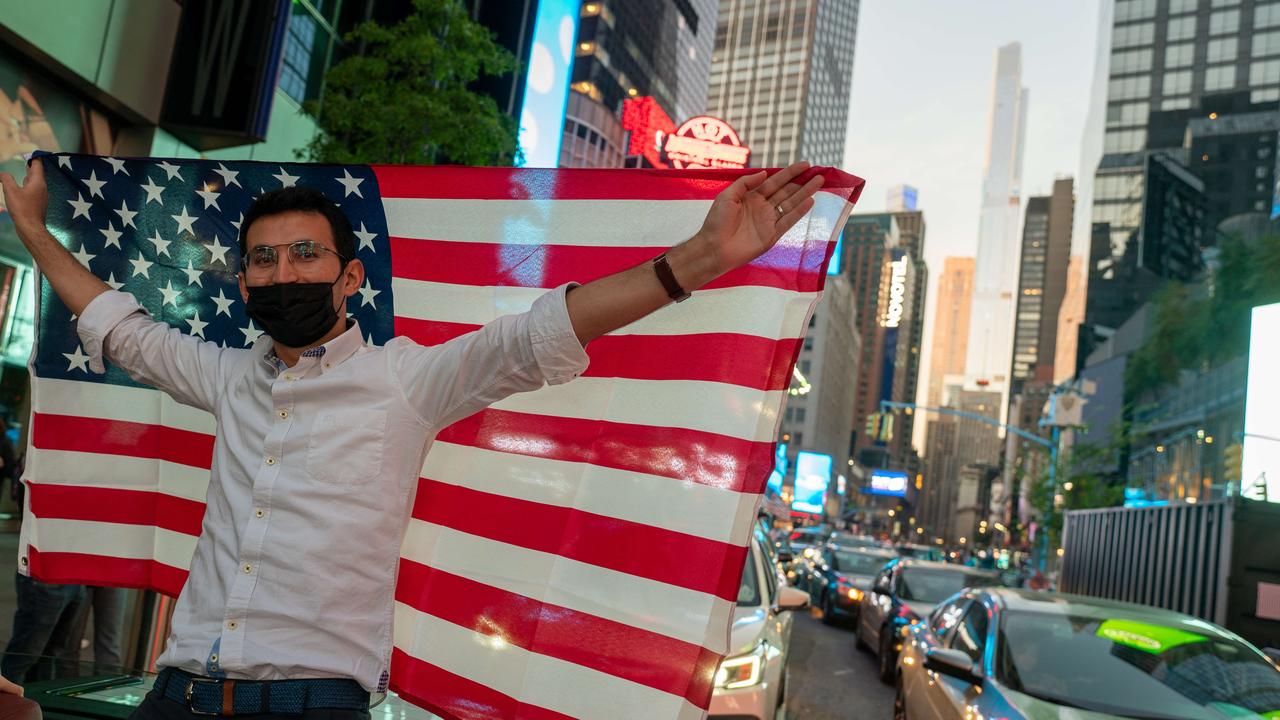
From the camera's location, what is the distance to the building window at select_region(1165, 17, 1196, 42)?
→ 10025 centimetres

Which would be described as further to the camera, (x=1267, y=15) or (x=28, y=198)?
(x=1267, y=15)

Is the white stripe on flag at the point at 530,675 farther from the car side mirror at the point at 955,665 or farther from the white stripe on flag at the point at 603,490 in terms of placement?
the car side mirror at the point at 955,665

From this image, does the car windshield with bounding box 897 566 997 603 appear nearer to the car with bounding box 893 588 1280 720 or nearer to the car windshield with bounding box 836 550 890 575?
the car windshield with bounding box 836 550 890 575

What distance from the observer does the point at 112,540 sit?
12.0ft

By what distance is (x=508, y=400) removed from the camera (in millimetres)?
3182

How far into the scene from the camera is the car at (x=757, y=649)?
255 inches

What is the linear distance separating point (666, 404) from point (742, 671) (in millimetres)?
4223

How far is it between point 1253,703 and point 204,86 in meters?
8.98

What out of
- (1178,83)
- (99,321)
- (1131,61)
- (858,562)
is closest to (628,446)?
(99,321)

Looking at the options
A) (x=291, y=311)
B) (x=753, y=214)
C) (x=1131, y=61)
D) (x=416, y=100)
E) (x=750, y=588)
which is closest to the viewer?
(x=753, y=214)

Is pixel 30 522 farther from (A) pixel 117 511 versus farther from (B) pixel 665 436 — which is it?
(B) pixel 665 436

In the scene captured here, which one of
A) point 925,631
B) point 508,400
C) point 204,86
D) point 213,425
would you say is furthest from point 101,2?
point 925,631

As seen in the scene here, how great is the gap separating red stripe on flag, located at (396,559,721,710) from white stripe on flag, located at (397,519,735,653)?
0.07ft

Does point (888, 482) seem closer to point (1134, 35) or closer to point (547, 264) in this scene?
point (1134, 35)
